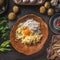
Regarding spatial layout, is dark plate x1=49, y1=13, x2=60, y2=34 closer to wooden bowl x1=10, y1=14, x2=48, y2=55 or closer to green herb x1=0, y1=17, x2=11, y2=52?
wooden bowl x1=10, y1=14, x2=48, y2=55

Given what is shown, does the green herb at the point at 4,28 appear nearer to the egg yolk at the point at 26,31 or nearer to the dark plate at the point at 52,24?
the egg yolk at the point at 26,31

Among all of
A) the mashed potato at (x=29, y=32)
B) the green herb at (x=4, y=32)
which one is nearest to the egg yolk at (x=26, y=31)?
the mashed potato at (x=29, y=32)

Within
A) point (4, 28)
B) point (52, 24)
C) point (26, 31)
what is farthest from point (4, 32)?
point (52, 24)

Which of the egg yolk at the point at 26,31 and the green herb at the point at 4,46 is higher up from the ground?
the egg yolk at the point at 26,31

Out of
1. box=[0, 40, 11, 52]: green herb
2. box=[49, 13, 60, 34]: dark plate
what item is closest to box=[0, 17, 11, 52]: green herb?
box=[0, 40, 11, 52]: green herb

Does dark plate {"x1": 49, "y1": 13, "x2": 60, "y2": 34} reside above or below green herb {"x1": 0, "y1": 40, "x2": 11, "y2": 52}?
above

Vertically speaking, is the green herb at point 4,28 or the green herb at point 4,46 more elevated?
the green herb at point 4,28

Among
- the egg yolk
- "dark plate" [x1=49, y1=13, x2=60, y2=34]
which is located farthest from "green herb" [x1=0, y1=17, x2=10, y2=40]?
"dark plate" [x1=49, y1=13, x2=60, y2=34]

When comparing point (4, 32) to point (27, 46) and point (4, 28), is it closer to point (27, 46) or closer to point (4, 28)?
point (4, 28)

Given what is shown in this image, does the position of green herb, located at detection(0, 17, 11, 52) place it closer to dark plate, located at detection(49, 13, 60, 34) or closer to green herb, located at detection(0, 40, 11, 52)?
green herb, located at detection(0, 40, 11, 52)

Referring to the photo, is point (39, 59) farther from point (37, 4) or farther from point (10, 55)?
point (37, 4)

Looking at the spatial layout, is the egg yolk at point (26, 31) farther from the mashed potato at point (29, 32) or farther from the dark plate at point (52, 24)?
the dark plate at point (52, 24)

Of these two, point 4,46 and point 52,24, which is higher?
point 52,24
